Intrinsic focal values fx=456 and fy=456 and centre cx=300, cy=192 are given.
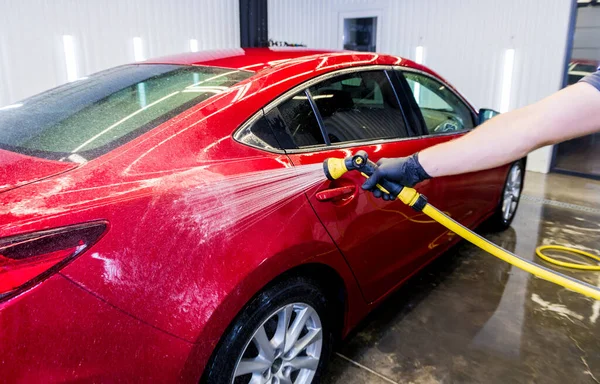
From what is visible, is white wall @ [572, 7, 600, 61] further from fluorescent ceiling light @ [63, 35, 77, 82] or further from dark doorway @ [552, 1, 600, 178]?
fluorescent ceiling light @ [63, 35, 77, 82]

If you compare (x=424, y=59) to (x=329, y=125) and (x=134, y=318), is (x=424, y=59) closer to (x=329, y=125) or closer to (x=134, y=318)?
(x=329, y=125)

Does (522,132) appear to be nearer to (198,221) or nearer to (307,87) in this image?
(307,87)

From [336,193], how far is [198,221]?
590mm

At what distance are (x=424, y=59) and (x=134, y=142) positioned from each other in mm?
6075

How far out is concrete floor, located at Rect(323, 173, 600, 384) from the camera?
2086 mm

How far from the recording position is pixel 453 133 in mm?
2711

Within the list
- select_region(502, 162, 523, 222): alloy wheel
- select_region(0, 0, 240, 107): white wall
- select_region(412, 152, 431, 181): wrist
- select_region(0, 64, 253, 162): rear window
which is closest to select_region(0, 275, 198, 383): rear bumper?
select_region(0, 64, 253, 162): rear window

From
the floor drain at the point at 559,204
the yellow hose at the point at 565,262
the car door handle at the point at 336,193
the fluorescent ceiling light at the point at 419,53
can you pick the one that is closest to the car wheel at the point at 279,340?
the car door handle at the point at 336,193

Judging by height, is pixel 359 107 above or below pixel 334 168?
above

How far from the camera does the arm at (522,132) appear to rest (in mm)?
1308

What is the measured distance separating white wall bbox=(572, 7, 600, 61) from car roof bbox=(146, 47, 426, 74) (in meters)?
8.66

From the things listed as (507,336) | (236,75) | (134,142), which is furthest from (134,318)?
(507,336)

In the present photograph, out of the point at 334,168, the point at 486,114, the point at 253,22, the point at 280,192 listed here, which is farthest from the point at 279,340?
the point at 253,22

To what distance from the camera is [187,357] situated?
1218 millimetres
